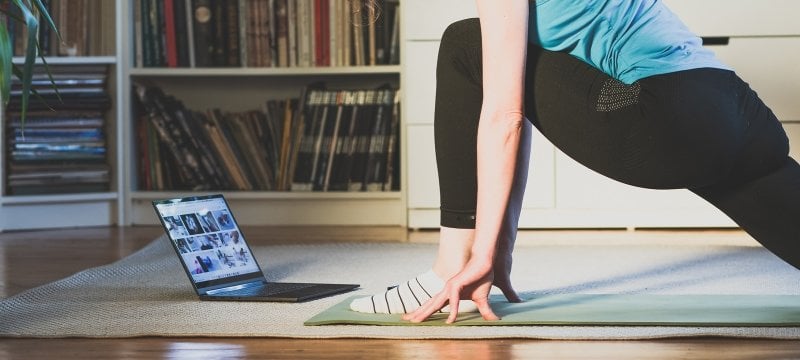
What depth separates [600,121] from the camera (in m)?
1.36

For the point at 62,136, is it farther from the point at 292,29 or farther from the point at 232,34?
the point at 292,29

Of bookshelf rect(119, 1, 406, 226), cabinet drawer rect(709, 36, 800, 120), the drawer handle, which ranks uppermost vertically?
the drawer handle

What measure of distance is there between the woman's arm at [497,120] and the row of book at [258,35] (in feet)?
6.46

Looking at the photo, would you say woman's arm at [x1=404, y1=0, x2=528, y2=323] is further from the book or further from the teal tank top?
the book

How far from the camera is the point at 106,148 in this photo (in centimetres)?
338

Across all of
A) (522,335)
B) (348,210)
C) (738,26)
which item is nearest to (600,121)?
(522,335)

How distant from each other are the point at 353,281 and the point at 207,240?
0.91 feet

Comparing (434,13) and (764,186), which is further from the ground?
(434,13)

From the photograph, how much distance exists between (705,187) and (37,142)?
2.35 metres

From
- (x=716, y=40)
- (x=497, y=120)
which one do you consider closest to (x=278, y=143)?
(x=716, y=40)

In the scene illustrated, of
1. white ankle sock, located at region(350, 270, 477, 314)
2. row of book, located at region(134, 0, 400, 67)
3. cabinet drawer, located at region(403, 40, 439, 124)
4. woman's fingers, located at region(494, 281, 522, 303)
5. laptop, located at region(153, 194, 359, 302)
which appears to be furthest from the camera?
row of book, located at region(134, 0, 400, 67)

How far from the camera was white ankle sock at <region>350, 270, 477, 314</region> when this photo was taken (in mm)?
1509

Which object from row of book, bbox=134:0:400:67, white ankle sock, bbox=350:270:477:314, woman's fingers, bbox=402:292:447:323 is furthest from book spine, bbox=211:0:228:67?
woman's fingers, bbox=402:292:447:323

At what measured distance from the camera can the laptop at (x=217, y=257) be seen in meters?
1.81
